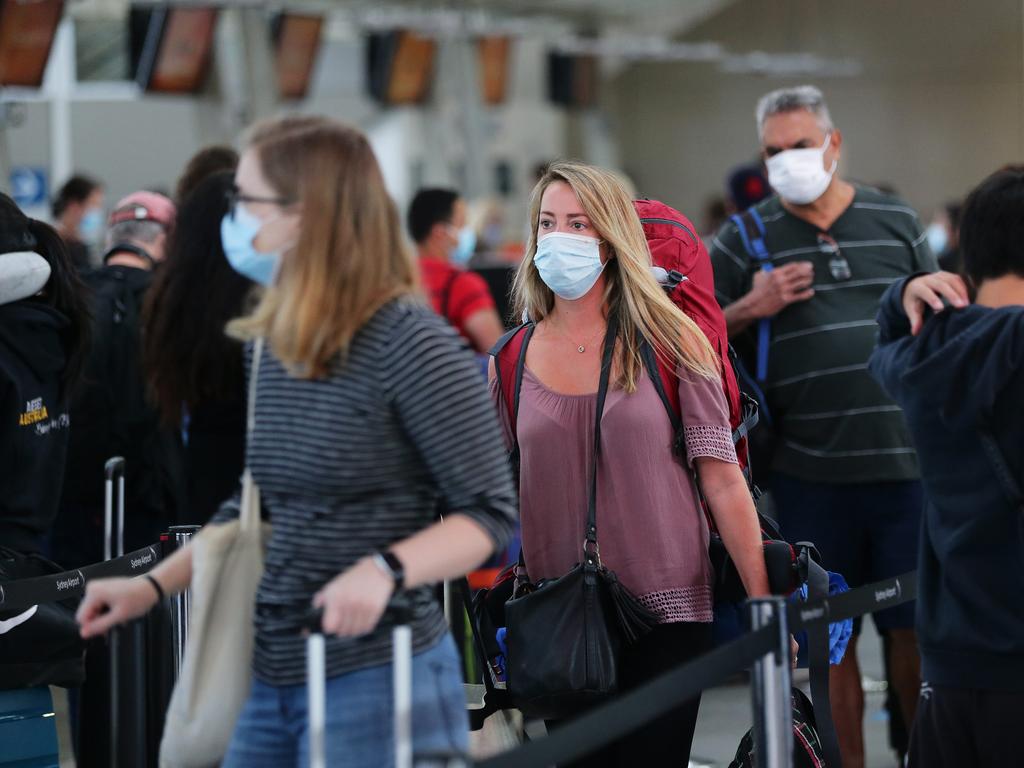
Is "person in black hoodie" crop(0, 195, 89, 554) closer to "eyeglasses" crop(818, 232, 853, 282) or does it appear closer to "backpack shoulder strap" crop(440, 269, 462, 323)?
"eyeglasses" crop(818, 232, 853, 282)

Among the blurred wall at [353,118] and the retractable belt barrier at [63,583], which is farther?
the blurred wall at [353,118]

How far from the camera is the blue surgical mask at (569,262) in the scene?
3.20m

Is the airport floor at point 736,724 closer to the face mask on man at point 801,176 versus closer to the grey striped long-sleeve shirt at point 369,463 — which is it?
the face mask on man at point 801,176

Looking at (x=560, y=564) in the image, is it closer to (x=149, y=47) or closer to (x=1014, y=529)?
(x=1014, y=529)

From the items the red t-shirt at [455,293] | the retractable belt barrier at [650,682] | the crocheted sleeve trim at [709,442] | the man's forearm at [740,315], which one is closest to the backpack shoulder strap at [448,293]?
the red t-shirt at [455,293]

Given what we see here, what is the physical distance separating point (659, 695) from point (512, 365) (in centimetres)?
104

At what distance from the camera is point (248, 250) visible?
2236 millimetres

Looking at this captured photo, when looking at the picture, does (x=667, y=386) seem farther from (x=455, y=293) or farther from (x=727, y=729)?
(x=455, y=293)

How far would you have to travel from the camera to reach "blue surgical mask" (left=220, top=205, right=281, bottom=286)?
222cm

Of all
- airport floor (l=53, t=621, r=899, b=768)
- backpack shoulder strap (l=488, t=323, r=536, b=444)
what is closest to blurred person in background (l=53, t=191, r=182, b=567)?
airport floor (l=53, t=621, r=899, b=768)

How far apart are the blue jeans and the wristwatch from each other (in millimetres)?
183

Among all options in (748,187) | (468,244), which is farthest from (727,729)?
(468,244)

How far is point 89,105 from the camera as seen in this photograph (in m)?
19.3

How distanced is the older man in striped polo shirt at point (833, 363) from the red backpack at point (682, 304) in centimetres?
77
